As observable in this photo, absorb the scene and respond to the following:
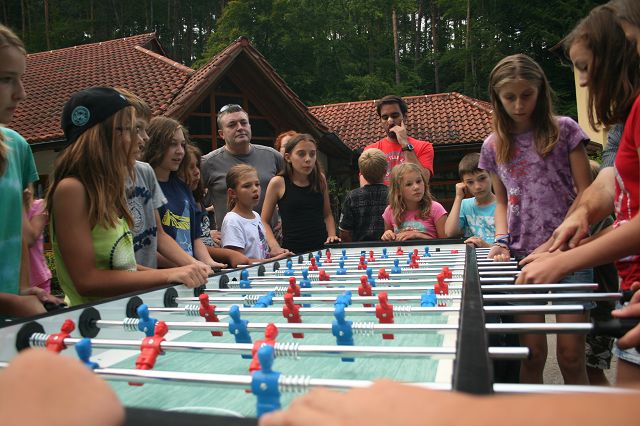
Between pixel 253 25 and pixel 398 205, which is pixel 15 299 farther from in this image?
pixel 253 25

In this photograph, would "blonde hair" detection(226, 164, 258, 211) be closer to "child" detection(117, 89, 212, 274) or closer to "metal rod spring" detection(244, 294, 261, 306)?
"child" detection(117, 89, 212, 274)

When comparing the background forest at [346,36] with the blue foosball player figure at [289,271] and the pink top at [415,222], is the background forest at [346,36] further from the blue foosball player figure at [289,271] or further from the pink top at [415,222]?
the blue foosball player figure at [289,271]

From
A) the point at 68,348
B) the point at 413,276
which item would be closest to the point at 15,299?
the point at 68,348

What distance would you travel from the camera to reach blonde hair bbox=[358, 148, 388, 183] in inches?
184

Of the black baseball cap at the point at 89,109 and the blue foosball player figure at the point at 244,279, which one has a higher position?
the black baseball cap at the point at 89,109

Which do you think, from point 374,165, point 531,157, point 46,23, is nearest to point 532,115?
point 531,157

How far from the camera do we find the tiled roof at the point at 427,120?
17969 mm

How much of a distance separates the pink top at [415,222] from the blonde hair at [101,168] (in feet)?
8.21

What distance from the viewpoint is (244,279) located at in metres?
2.43

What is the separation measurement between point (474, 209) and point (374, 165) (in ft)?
3.05

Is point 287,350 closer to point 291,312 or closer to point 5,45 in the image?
point 291,312

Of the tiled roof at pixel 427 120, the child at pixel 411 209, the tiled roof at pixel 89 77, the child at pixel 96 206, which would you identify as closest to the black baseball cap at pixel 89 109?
the child at pixel 96 206

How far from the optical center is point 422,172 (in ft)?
14.6

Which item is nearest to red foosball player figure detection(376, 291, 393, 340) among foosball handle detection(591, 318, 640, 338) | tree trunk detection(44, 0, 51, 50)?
foosball handle detection(591, 318, 640, 338)
